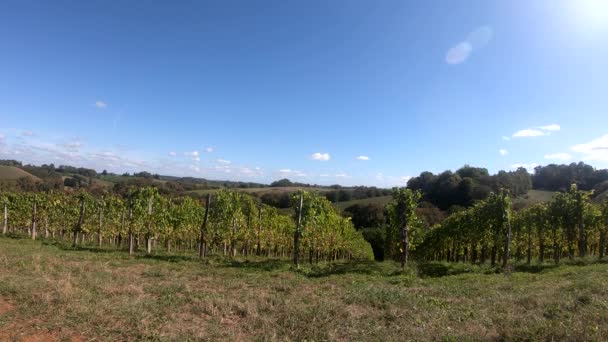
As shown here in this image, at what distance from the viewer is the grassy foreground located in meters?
7.97

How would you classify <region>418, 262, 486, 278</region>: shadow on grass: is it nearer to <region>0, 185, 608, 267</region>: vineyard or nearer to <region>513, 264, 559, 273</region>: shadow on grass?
<region>0, 185, 608, 267</region>: vineyard

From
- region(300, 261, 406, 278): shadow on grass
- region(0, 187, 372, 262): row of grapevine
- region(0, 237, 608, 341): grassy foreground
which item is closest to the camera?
region(0, 237, 608, 341): grassy foreground

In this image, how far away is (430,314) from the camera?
971 cm

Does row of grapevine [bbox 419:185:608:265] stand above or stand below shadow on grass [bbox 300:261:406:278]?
above

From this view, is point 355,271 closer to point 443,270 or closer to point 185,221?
point 443,270

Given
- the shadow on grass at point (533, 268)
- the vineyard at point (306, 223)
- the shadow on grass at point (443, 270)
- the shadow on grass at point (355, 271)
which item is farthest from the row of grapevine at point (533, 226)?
the shadow on grass at point (355, 271)

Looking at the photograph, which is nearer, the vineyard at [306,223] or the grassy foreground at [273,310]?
the grassy foreground at [273,310]

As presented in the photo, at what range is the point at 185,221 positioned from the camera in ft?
116

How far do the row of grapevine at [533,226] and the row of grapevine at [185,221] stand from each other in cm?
1264

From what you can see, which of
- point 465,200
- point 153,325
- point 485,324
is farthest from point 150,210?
point 465,200

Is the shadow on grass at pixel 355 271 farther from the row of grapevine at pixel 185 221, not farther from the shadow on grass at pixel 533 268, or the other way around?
the shadow on grass at pixel 533 268

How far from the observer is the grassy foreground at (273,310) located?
314 inches

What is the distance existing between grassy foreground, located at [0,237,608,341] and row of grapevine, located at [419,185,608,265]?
1267cm


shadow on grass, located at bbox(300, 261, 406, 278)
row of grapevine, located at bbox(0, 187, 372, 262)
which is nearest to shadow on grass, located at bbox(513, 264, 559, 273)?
shadow on grass, located at bbox(300, 261, 406, 278)
